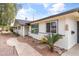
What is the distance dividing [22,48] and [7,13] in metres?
1.37

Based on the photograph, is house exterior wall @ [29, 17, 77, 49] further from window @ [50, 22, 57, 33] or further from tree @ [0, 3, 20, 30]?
tree @ [0, 3, 20, 30]

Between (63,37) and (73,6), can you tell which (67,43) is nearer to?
(63,37)

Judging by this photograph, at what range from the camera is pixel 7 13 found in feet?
17.8

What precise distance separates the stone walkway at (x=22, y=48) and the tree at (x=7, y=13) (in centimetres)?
64

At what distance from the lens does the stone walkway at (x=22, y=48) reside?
5.31m

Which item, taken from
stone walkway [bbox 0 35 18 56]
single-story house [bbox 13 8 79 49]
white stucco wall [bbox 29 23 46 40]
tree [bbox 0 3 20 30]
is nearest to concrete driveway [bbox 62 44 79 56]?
single-story house [bbox 13 8 79 49]

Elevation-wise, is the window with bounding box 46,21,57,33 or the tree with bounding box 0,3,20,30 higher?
the tree with bounding box 0,3,20,30

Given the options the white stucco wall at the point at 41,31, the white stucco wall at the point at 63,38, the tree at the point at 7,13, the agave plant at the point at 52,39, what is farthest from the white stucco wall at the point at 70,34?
the tree at the point at 7,13

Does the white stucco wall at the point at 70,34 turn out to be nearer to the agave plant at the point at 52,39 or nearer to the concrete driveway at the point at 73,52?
the concrete driveway at the point at 73,52

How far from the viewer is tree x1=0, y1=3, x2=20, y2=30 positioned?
5.36 metres

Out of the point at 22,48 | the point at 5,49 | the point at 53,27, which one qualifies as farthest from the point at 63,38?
the point at 5,49

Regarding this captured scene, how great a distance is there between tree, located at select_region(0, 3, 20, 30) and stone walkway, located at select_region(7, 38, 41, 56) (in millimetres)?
645

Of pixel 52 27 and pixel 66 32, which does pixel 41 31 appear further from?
pixel 66 32

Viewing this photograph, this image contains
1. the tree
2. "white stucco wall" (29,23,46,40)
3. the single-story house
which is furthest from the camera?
"white stucco wall" (29,23,46,40)
